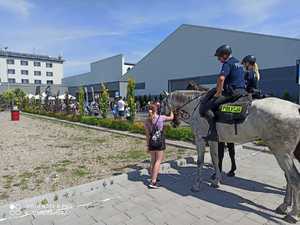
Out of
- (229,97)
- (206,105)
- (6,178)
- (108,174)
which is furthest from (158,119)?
(6,178)

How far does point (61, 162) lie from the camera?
7973 millimetres

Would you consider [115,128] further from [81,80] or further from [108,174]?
[81,80]

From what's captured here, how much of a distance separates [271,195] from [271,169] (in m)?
1.80

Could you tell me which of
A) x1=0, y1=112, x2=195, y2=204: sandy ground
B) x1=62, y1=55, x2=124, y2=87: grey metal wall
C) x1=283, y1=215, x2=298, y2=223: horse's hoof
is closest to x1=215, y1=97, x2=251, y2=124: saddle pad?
x1=283, y1=215, x2=298, y2=223: horse's hoof

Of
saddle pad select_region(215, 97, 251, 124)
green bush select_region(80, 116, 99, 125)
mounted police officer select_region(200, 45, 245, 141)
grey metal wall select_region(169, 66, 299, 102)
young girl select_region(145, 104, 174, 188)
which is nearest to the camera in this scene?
saddle pad select_region(215, 97, 251, 124)

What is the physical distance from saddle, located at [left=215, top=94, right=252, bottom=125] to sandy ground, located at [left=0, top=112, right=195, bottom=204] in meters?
2.98

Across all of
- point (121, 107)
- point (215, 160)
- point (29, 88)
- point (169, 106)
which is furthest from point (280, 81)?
point (29, 88)

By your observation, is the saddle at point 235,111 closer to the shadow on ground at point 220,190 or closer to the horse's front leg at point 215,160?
the horse's front leg at point 215,160

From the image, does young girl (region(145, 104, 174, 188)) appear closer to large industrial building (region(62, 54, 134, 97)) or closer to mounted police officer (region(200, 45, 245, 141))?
mounted police officer (region(200, 45, 245, 141))

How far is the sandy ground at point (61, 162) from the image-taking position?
5919 millimetres

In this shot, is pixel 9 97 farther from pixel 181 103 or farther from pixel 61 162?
pixel 181 103

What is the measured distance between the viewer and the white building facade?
263ft

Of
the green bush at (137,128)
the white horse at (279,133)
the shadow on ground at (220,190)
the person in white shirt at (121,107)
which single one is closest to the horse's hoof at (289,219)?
the white horse at (279,133)

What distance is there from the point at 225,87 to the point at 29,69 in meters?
89.1
